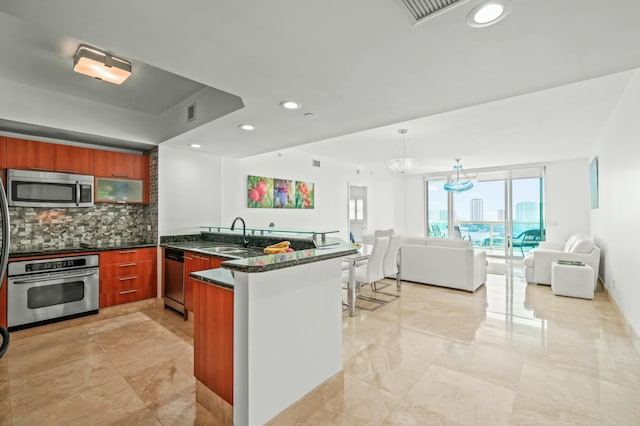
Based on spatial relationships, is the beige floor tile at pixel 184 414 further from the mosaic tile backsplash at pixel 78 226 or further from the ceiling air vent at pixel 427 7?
the mosaic tile backsplash at pixel 78 226

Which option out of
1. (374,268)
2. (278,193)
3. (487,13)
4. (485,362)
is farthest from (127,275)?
(487,13)

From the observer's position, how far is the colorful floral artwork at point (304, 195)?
6.36 metres

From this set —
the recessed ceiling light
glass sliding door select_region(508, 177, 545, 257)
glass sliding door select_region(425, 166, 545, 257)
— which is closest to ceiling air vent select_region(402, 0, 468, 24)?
the recessed ceiling light

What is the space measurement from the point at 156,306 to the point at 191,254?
118 centimetres

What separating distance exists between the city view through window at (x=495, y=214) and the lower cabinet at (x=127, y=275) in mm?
8355

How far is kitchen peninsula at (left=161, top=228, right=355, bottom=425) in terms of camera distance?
5.50 ft

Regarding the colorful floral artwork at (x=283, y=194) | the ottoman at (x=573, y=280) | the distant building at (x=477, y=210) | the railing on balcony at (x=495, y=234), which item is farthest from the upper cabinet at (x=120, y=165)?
the distant building at (x=477, y=210)

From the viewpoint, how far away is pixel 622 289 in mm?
3512

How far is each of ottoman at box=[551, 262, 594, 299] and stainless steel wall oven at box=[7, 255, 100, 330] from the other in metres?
6.41

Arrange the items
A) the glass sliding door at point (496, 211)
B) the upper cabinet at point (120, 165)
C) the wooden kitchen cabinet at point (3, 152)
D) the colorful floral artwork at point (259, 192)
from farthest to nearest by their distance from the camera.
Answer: the glass sliding door at point (496, 211) → the colorful floral artwork at point (259, 192) → the upper cabinet at point (120, 165) → the wooden kitchen cabinet at point (3, 152)

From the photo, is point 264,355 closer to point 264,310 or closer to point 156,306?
point 264,310

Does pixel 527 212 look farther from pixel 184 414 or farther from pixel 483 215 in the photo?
pixel 184 414

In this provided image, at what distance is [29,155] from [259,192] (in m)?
3.06

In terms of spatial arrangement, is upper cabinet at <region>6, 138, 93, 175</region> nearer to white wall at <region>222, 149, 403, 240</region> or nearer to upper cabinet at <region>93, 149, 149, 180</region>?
upper cabinet at <region>93, 149, 149, 180</region>
